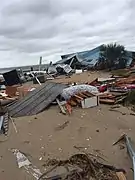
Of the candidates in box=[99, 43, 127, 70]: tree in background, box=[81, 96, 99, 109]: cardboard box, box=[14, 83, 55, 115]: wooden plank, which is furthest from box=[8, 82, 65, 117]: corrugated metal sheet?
box=[99, 43, 127, 70]: tree in background

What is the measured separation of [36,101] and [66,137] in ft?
10.3

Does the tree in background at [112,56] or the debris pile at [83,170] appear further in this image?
the tree in background at [112,56]

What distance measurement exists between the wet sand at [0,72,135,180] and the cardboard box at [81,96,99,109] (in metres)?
0.22

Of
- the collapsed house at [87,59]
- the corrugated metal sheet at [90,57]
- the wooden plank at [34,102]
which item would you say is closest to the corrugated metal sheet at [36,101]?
the wooden plank at [34,102]

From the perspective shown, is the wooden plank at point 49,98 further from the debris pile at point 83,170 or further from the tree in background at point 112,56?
the tree in background at point 112,56

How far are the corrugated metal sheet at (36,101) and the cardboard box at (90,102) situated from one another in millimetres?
1114

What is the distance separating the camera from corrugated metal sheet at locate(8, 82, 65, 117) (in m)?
9.33

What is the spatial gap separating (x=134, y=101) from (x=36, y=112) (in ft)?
10.3

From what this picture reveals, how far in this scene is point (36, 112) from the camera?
9234 mm

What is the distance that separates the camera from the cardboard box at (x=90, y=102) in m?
9.47

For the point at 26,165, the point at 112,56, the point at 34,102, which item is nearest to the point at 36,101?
the point at 34,102

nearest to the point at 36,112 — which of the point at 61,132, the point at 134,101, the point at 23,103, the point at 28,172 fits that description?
the point at 23,103

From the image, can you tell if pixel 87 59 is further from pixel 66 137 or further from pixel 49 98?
pixel 66 137

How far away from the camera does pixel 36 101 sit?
10.0 metres
